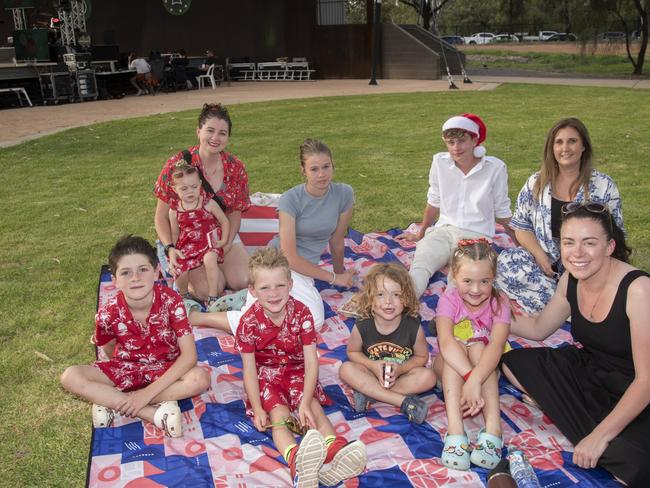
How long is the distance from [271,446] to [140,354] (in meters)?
0.90

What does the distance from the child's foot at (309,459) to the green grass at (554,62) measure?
1116 inches

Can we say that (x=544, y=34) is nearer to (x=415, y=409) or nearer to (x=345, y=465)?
(x=415, y=409)

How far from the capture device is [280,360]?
11.2ft

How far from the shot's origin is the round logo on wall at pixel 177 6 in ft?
91.7

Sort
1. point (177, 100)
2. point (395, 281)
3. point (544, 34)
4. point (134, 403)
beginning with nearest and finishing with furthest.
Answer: point (134, 403) < point (395, 281) < point (177, 100) < point (544, 34)

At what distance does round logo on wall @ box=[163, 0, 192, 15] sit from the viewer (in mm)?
27953

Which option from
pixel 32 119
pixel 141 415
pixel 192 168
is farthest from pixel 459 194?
pixel 32 119

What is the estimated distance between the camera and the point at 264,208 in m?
5.75

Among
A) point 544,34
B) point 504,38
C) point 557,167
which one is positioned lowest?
point 557,167

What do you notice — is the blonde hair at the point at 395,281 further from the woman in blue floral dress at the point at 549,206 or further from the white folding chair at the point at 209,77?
the white folding chair at the point at 209,77

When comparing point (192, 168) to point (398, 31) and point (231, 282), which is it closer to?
point (231, 282)

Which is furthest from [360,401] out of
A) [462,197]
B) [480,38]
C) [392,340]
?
[480,38]

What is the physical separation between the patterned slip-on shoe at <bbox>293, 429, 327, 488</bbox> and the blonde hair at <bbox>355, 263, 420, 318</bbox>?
925 millimetres

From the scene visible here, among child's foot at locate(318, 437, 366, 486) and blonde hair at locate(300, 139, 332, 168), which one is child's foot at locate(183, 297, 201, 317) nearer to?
blonde hair at locate(300, 139, 332, 168)
